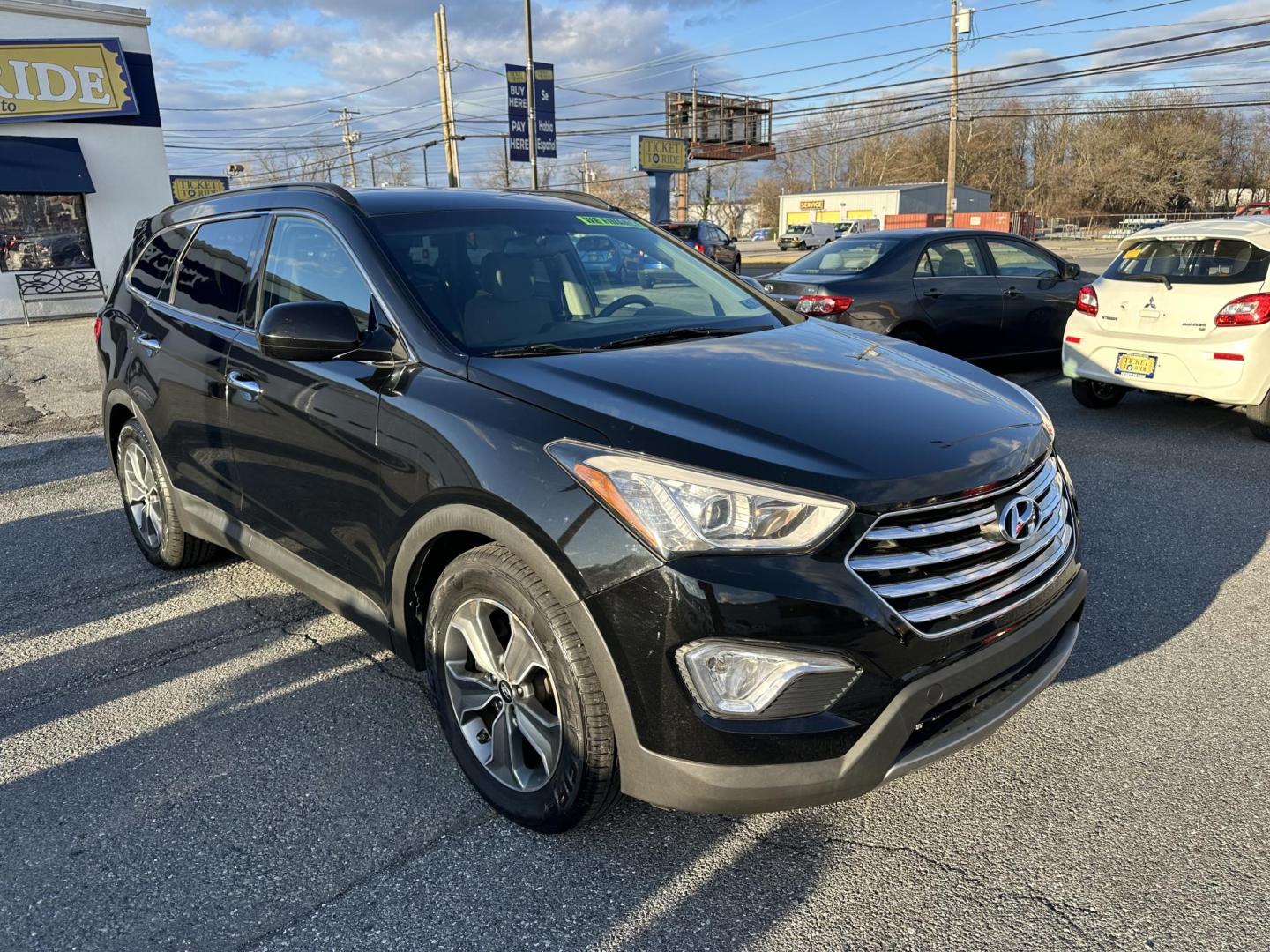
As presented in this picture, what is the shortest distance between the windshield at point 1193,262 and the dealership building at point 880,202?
207ft

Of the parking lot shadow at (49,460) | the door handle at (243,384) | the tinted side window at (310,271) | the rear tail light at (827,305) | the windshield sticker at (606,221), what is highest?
the windshield sticker at (606,221)

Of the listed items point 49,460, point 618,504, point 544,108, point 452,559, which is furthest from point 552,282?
point 544,108

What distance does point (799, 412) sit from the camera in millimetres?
2484

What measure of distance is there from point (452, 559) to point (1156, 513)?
4369mm

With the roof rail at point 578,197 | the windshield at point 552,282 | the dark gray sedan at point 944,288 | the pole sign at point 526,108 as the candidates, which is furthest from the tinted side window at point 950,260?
the pole sign at point 526,108

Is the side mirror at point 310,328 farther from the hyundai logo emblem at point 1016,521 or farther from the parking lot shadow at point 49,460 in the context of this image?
the parking lot shadow at point 49,460

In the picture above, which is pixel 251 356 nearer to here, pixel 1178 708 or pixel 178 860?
pixel 178 860

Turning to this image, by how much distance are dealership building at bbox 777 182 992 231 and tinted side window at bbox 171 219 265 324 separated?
67923 mm

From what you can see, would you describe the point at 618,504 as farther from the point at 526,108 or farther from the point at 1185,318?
the point at 526,108

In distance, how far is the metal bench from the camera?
59.2 feet

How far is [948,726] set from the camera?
91.7 inches

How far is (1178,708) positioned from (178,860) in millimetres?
3275

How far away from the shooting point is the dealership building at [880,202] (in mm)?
68688

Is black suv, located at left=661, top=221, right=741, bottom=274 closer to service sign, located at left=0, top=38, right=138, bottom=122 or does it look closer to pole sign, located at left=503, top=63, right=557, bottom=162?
pole sign, located at left=503, top=63, right=557, bottom=162
